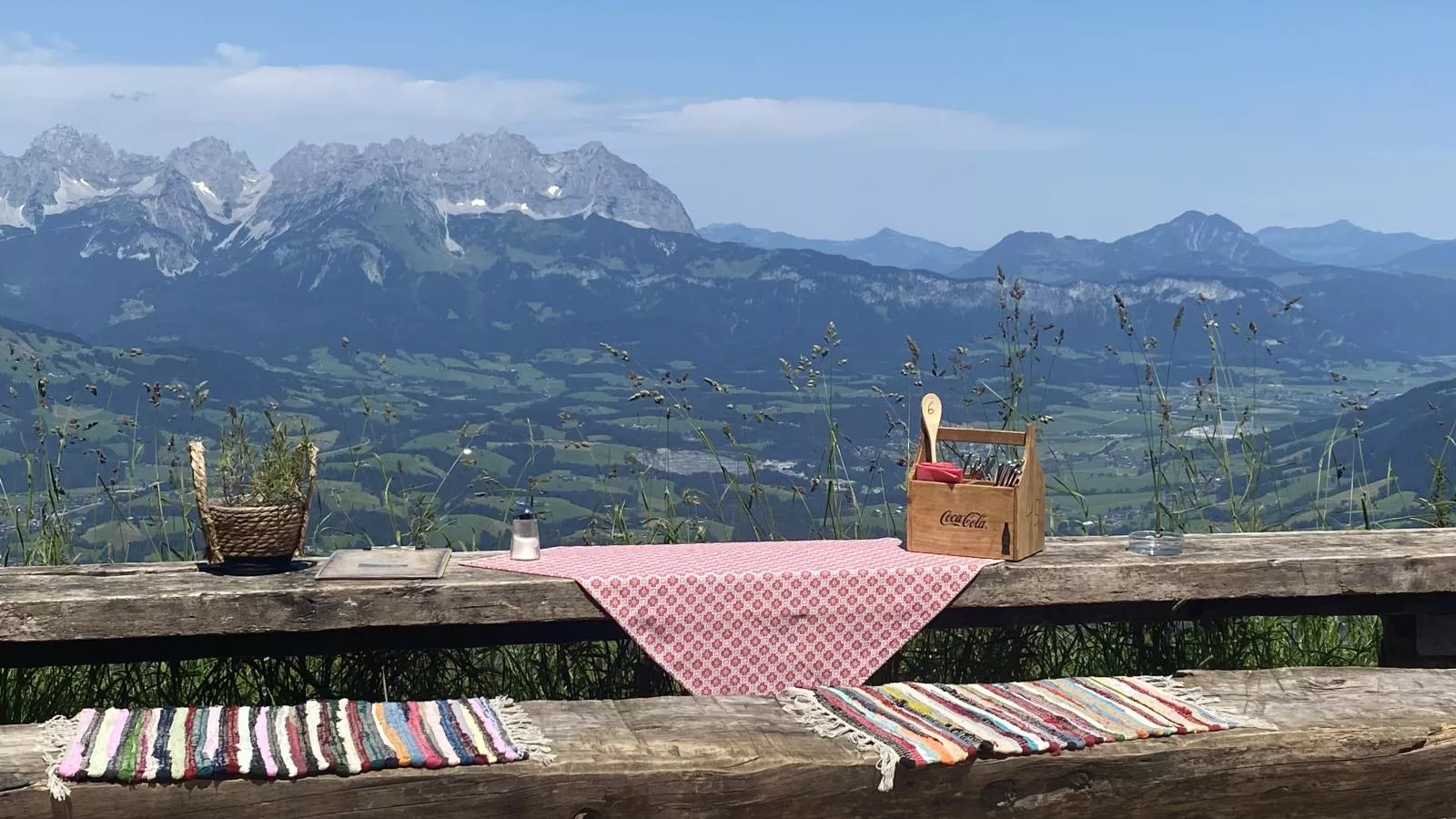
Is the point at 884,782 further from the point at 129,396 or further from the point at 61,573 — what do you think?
the point at 129,396

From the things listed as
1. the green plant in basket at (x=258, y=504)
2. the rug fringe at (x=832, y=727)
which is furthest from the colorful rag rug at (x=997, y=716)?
the green plant in basket at (x=258, y=504)

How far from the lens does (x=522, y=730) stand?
2.61 meters

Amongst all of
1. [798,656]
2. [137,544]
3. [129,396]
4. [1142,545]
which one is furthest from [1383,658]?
[129,396]

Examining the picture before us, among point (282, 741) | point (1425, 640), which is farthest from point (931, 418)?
point (282, 741)

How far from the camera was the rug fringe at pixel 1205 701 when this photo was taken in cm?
276

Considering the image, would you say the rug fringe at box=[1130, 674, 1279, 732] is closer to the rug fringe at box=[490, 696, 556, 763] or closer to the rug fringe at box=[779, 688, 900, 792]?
the rug fringe at box=[779, 688, 900, 792]

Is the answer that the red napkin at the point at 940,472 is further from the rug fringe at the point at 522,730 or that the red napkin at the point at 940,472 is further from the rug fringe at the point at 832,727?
the rug fringe at the point at 522,730

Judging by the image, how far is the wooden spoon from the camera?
3.56m

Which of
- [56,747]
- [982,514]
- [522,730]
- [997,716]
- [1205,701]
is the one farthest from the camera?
[982,514]

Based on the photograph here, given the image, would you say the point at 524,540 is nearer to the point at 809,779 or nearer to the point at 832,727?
the point at 832,727

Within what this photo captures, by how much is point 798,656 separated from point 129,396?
131675mm

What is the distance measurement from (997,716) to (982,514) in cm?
74

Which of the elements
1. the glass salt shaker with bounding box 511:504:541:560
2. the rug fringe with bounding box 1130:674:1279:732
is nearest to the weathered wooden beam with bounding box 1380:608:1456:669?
the rug fringe with bounding box 1130:674:1279:732

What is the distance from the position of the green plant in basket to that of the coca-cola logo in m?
1.48
